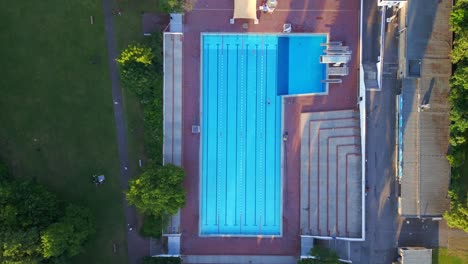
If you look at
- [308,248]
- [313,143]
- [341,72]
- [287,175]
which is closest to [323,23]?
[341,72]

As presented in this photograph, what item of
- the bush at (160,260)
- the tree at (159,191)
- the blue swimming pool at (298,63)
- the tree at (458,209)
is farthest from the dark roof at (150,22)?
the tree at (458,209)

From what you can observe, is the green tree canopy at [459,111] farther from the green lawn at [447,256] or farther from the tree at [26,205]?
the tree at [26,205]

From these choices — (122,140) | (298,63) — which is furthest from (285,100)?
(122,140)

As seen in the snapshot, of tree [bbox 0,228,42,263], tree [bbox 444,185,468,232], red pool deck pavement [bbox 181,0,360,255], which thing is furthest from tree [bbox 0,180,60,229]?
tree [bbox 444,185,468,232]

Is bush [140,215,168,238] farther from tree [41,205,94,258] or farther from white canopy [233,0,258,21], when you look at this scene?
white canopy [233,0,258,21]

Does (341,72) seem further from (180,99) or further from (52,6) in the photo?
(52,6)

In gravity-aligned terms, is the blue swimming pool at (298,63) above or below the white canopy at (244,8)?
below
